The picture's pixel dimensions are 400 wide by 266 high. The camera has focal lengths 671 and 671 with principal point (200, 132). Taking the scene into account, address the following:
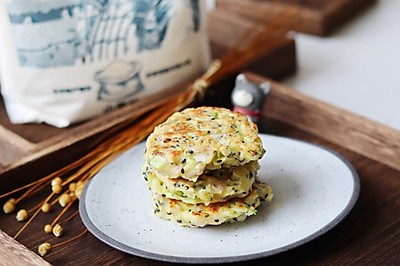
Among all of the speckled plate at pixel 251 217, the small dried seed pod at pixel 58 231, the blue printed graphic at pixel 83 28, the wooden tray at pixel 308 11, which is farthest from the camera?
the wooden tray at pixel 308 11

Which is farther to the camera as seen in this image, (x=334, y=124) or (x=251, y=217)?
(x=334, y=124)

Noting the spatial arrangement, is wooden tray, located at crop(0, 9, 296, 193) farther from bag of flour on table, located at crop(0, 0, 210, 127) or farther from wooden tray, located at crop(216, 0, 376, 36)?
wooden tray, located at crop(216, 0, 376, 36)

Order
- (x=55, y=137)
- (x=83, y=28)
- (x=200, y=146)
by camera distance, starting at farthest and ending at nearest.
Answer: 1. (x=83, y=28)
2. (x=55, y=137)
3. (x=200, y=146)

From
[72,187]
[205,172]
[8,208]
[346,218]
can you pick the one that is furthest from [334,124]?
[8,208]

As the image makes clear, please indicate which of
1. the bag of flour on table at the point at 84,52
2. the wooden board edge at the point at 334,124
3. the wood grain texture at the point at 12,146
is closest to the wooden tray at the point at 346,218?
the wooden board edge at the point at 334,124

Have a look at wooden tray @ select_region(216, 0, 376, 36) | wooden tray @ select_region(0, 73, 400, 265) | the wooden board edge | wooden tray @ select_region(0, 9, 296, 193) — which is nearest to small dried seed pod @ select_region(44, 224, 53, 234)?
wooden tray @ select_region(0, 73, 400, 265)

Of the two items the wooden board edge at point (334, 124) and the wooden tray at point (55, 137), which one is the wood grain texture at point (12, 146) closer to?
the wooden tray at point (55, 137)

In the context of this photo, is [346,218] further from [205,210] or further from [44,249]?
[44,249]
